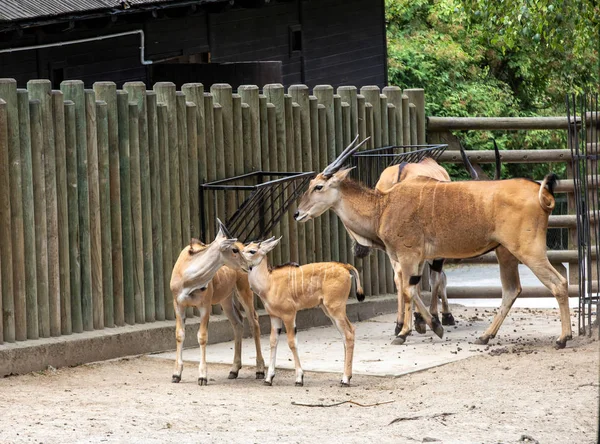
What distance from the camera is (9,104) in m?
9.66

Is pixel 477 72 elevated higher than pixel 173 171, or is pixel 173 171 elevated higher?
pixel 477 72

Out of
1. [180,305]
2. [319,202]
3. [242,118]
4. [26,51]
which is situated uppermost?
[26,51]

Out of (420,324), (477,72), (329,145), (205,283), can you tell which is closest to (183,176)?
(205,283)

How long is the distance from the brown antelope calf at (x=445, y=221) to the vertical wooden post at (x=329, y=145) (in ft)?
4.27

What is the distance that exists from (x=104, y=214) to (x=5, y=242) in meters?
1.08

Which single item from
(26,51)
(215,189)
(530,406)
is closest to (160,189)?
(215,189)

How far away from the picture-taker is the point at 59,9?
1252 centimetres

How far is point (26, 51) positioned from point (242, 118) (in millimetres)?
2891

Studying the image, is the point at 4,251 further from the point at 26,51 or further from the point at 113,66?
the point at 113,66

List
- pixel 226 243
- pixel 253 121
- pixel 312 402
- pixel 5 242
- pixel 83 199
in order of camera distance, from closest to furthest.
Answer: pixel 312 402 < pixel 226 243 < pixel 5 242 < pixel 83 199 < pixel 253 121

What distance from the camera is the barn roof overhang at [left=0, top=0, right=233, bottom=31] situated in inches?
473

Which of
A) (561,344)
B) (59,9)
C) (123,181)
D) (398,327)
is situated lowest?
(561,344)

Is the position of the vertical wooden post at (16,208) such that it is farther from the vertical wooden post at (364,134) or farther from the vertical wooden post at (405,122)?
the vertical wooden post at (405,122)

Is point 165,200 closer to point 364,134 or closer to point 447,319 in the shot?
point 364,134
